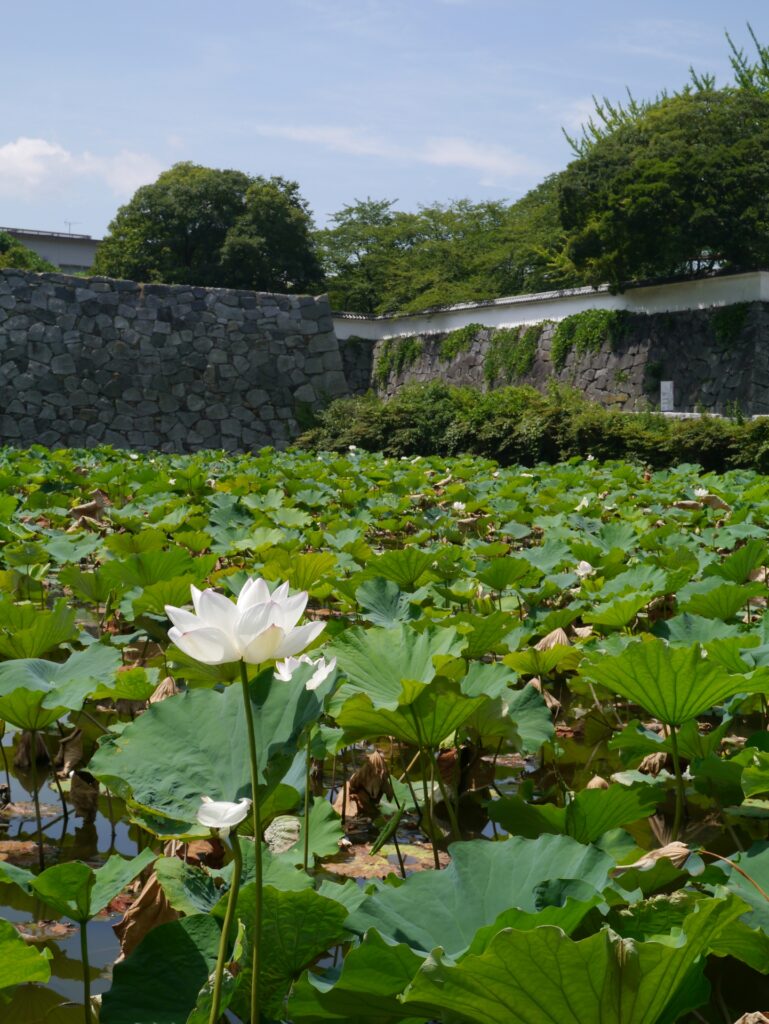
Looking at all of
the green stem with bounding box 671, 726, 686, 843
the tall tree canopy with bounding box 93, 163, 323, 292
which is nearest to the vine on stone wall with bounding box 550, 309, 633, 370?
the tall tree canopy with bounding box 93, 163, 323, 292

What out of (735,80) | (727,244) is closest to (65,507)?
(727,244)

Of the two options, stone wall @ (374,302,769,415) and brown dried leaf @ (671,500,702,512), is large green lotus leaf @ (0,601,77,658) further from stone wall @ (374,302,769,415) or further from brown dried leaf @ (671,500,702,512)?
stone wall @ (374,302,769,415)

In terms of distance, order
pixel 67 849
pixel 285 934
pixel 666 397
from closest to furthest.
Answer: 1. pixel 285 934
2. pixel 67 849
3. pixel 666 397

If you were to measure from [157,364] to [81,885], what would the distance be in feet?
46.5

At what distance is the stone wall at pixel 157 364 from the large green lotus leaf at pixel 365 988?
13.9m

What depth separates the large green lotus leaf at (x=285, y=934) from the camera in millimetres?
809

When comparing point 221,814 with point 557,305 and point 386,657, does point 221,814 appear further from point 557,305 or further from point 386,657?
point 557,305

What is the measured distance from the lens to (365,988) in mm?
671

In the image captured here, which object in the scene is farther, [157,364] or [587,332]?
[587,332]

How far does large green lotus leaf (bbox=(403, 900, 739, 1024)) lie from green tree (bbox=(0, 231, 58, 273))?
2090 centimetres

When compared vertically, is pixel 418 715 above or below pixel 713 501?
above

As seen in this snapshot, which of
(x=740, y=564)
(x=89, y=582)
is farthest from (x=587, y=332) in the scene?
(x=89, y=582)

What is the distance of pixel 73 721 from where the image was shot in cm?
187

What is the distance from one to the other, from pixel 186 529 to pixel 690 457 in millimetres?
6382
